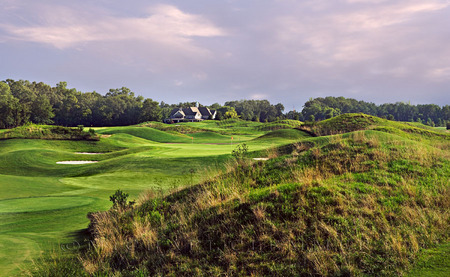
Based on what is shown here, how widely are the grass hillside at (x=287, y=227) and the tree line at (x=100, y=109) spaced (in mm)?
73463

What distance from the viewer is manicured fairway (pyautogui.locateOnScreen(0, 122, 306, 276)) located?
9312mm

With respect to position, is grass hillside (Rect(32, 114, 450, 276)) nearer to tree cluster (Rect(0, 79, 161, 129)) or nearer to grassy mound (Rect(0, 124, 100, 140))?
grassy mound (Rect(0, 124, 100, 140))

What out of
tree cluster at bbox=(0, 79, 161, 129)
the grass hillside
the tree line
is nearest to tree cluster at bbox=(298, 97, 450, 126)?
the tree line

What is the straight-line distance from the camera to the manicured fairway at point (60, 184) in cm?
931

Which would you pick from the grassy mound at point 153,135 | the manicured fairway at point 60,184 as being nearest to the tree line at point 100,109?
the grassy mound at point 153,135

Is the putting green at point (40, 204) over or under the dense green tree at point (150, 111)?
under

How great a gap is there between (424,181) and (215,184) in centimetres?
709

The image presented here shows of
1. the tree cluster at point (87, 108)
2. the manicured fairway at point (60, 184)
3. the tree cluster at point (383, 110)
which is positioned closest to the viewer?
the manicured fairway at point (60, 184)

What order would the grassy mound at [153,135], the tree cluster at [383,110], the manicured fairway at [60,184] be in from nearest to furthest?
1. the manicured fairway at [60,184]
2. the grassy mound at [153,135]
3. the tree cluster at [383,110]

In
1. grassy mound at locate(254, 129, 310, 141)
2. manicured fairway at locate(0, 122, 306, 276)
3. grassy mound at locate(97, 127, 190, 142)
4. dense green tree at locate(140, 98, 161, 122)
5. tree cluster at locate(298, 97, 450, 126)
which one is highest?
tree cluster at locate(298, 97, 450, 126)

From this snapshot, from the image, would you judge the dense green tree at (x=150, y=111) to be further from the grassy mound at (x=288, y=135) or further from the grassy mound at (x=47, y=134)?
the grassy mound at (x=288, y=135)

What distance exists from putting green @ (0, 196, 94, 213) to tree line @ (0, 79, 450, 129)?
7266 centimetres

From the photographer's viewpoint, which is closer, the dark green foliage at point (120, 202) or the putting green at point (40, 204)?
the dark green foliage at point (120, 202)

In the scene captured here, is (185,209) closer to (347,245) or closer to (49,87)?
(347,245)
